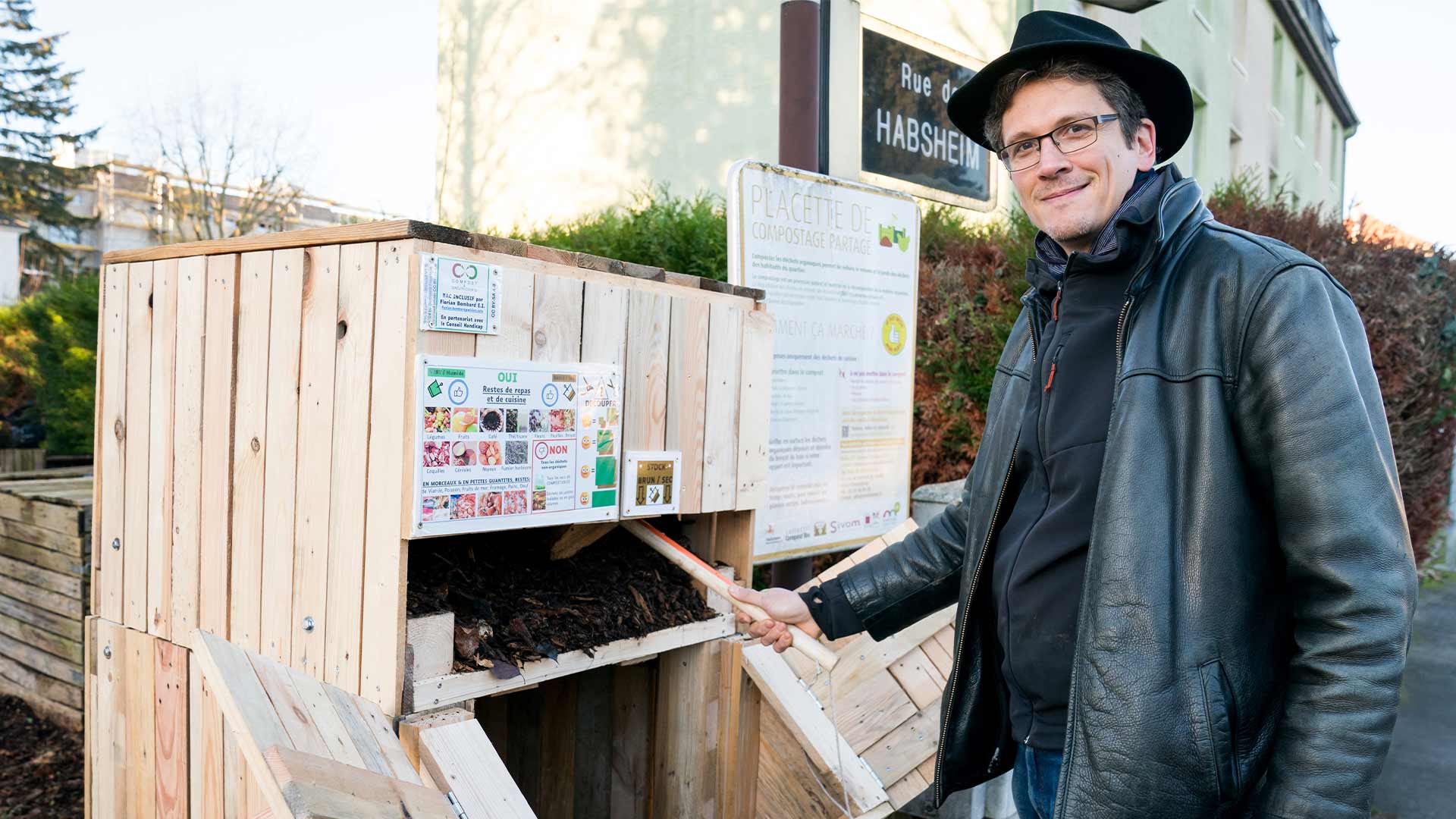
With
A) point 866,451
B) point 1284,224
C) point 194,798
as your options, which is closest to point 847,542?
point 866,451

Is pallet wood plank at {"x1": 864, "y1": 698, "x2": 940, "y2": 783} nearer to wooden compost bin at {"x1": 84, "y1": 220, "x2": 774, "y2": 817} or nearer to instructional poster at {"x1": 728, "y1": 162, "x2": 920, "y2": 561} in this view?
wooden compost bin at {"x1": 84, "y1": 220, "x2": 774, "y2": 817}

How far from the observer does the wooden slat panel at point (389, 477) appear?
1.87 m

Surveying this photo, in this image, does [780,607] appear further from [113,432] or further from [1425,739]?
[1425,739]

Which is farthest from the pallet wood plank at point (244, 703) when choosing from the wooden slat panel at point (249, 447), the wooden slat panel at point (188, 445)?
the wooden slat panel at point (188, 445)

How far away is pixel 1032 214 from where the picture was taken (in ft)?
6.21

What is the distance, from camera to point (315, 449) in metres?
2.03

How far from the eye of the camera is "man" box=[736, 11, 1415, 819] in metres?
1.44

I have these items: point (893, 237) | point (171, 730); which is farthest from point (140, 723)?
point (893, 237)

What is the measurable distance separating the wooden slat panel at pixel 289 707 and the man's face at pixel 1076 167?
1.52m

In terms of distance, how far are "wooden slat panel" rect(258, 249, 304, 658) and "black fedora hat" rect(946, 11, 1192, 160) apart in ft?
4.60

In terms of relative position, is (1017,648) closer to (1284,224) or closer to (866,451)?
(866,451)

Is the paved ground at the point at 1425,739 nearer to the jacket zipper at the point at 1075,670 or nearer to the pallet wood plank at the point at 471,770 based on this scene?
the jacket zipper at the point at 1075,670

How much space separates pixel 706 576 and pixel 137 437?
1.38 metres

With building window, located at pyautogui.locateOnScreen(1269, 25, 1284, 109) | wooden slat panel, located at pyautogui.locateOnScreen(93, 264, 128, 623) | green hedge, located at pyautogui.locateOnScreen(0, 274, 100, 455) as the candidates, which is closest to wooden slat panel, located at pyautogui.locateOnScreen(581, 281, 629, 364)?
wooden slat panel, located at pyautogui.locateOnScreen(93, 264, 128, 623)
